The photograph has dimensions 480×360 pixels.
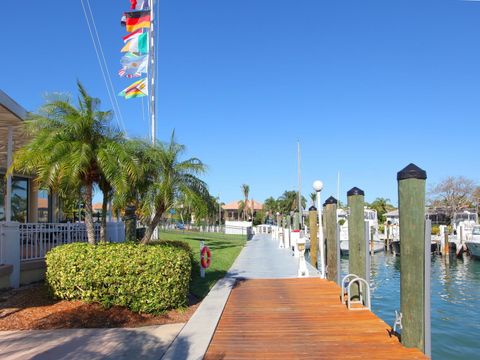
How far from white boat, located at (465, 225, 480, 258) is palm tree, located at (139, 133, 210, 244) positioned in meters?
30.0

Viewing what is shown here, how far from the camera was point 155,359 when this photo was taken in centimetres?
559

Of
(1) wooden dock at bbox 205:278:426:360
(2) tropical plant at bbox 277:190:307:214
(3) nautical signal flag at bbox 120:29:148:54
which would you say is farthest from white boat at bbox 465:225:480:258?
(2) tropical plant at bbox 277:190:307:214

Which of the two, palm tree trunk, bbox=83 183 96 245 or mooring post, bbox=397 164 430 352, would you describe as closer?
mooring post, bbox=397 164 430 352

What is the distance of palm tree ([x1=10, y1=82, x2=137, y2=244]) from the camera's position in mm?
8258

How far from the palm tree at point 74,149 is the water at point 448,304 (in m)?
8.02

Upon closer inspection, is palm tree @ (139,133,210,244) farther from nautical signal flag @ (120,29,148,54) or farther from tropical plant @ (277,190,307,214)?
tropical plant @ (277,190,307,214)

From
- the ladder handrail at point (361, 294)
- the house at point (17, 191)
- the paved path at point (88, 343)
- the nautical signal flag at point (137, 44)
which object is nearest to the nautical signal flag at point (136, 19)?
the nautical signal flag at point (137, 44)

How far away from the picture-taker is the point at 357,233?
879 cm

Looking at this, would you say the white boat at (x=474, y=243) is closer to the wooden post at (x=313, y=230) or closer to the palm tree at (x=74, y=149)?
the wooden post at (x=313, y=230)

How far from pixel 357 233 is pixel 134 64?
11.5m

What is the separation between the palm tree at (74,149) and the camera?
325 inches

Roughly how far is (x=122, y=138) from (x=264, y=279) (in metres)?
6.29

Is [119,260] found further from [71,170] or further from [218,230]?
[218,230]

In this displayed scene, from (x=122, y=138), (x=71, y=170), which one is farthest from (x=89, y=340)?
(x=122, y=138)
